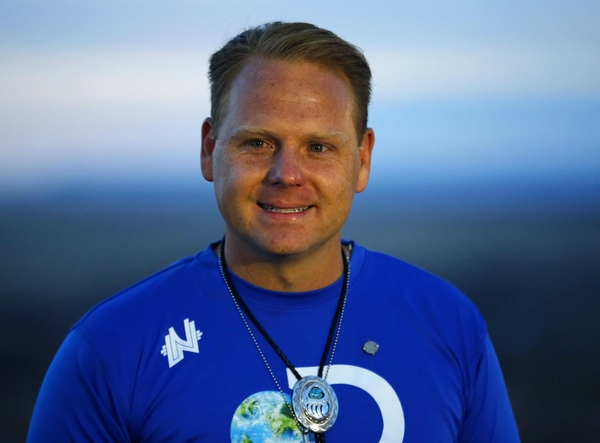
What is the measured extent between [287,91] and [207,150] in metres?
0.46

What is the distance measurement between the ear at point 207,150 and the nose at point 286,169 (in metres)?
0.37

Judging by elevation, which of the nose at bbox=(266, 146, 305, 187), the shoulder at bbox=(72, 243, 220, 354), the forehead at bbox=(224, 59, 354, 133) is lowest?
→ the shoulder at bbox=(72, 243, 220, 354)

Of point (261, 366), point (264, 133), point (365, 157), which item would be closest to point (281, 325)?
point (261, 366)

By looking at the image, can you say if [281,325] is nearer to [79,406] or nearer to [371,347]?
[371,347]

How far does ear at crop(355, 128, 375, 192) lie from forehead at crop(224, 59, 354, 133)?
244 millimetres

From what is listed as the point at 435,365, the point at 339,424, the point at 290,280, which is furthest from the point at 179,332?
the point at 435,365

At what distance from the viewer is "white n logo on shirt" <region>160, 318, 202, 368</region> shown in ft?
8.52

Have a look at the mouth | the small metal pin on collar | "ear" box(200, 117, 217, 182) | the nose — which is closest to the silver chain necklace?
the small metal pin on collar

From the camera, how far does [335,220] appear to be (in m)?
2.76

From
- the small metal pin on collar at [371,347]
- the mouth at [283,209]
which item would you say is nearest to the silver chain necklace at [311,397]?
the small metal pin on collar at [371,347]

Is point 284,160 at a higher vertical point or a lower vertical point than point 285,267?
higher

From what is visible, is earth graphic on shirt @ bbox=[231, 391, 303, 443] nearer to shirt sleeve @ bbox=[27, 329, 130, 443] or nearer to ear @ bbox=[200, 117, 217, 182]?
shirt sleeve @ bbox=[27, 329, 130, 443]

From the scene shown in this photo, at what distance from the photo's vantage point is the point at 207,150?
9.90ft

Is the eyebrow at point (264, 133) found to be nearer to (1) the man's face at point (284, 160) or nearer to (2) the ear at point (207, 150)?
(1) the man's face at point (284, 160)
